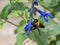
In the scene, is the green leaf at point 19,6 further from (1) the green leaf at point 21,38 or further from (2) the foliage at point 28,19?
(1) the green leaf at point 21,38

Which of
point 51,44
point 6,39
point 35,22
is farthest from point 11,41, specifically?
point 35,22

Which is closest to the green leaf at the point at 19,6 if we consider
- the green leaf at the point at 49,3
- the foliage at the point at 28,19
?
the foliage at the point at 28,19

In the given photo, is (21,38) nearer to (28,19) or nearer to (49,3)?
(28,19)

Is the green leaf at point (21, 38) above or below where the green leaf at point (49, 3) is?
below

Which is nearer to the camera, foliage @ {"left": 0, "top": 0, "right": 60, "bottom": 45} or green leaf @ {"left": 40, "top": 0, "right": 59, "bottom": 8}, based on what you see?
foliage @ {"left": 0, "top": 0, "right": 60, "bottom": 45}

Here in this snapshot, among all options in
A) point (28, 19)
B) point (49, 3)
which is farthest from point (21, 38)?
point (49, 3)

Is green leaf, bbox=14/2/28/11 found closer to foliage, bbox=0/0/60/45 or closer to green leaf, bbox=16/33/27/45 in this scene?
foliage, bbox=0/0/60/45

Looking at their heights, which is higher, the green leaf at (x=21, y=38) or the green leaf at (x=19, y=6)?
the green leaf at (x=19, y=6)

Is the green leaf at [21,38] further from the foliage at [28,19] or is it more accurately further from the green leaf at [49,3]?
the green leaf at [49,3]

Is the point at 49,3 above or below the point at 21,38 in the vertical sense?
above

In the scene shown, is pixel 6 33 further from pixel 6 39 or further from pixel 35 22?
pixel 35 22

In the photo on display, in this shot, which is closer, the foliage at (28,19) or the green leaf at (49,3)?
the foliage at (28,19)

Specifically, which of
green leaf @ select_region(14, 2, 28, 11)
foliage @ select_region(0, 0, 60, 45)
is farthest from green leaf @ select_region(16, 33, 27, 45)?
green leaf @ select_region(14, 2, 28, 11)
